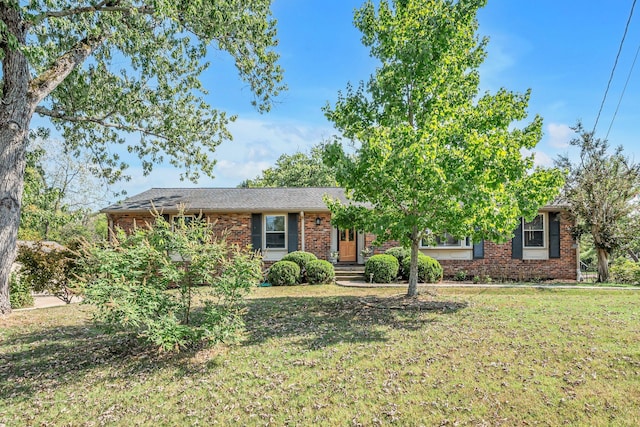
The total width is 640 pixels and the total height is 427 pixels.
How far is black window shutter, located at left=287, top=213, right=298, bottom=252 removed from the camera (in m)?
15.9

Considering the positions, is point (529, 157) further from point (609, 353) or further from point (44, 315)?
point (44, 315)

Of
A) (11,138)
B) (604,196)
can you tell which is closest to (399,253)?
(604,196)

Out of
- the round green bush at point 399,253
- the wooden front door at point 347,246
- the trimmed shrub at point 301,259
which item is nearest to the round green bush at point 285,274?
the trimmed shrub at point 301,259

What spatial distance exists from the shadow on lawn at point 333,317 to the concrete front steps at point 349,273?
390 cm

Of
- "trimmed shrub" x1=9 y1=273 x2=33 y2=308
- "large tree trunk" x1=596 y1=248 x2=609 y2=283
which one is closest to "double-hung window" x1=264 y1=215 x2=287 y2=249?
"trimmed shrub" x1=9 y1=273 x2=33 y2=308

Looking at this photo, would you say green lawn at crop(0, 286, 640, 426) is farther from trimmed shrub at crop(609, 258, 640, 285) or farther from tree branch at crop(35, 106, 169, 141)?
trimmed shrub at crop(609, 258, 640, 285)

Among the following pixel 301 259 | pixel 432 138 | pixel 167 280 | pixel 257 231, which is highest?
pixel 432 138

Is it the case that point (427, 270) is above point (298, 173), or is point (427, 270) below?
below

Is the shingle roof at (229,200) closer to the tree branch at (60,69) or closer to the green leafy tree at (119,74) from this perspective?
the green leafy tree at (119,74)

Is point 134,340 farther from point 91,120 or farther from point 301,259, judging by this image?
point 91,120

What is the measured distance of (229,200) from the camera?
54.6ft

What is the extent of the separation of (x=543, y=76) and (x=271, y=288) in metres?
10.6

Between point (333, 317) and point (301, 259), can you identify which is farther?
point (301, 259)

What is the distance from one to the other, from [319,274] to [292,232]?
2908 mm
